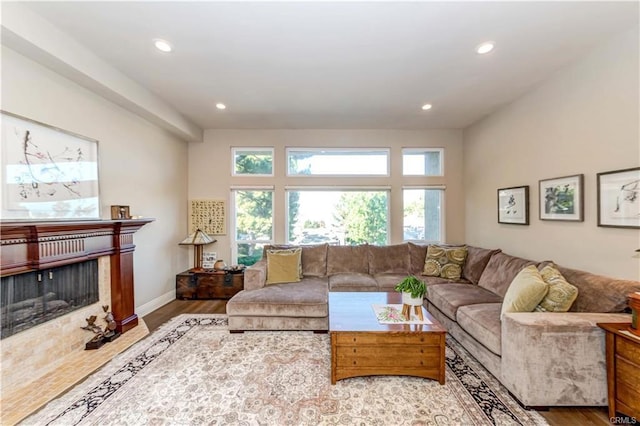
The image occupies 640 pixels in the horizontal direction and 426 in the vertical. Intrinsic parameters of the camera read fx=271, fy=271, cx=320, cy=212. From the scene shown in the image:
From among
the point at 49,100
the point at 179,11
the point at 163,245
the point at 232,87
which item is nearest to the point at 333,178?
the point at 232,87

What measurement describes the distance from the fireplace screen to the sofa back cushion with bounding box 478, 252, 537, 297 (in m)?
4.39

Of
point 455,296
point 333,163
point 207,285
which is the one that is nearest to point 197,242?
point 207,285

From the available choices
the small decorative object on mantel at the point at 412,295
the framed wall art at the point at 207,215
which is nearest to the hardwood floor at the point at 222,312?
the small decorative object on mantel at the point at 412,295

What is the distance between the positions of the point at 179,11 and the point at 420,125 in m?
3.74

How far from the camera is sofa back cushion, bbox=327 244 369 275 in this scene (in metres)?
4.12

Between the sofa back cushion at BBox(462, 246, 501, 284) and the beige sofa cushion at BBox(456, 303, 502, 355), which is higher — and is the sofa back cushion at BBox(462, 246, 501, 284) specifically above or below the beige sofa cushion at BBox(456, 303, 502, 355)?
above

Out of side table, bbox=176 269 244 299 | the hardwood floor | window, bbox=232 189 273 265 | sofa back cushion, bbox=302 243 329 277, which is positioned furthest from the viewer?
window, bbox=232 189 273 265

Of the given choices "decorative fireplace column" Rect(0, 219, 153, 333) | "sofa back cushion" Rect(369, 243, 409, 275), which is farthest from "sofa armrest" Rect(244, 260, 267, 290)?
"sofa back cushion" Rect(369, 243, 409, 275)

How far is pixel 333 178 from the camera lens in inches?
188

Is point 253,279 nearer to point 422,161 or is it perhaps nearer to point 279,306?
point 279,306

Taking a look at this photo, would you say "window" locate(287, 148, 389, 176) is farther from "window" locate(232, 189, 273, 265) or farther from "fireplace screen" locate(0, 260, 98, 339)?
"fireplace screen" locate(0, 260, 98, 339)

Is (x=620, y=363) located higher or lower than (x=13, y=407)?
higher

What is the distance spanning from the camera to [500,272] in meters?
3.14

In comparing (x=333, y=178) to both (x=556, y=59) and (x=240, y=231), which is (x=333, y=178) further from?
(x=556, y=59)
